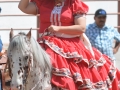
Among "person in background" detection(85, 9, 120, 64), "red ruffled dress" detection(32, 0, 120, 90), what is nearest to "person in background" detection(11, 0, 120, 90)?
"red ruffled dress" detection(32, 0, 120, 90)

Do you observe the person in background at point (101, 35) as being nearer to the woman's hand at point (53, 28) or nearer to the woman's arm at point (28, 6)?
the woman's arm at point (28, 6)

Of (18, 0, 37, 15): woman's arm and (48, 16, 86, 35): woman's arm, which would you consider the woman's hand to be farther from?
(18, 0, 37, 15): woman's arm

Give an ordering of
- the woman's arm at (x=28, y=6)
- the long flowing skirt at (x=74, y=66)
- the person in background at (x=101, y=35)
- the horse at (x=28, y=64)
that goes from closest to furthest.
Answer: the horse at (x=28, y=64)
the long flowing skirt at (x=74, y=66)
the woman's arm at (x=28, y=6)
the person in background at (x=101, y=35)

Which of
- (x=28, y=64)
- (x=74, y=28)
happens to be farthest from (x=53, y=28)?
(x=28, y=64)

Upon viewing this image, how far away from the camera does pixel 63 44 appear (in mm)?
4633

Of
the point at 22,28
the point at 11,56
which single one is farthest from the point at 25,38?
the point at 22,28

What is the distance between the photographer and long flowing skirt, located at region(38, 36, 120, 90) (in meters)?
4.48

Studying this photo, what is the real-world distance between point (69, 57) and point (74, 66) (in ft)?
0.30

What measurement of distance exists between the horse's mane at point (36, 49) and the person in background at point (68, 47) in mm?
73

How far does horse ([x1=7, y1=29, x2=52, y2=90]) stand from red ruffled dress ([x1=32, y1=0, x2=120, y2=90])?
85 millimetres

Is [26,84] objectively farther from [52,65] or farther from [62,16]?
[62,16]

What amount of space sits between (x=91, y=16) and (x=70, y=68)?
16.4 ft

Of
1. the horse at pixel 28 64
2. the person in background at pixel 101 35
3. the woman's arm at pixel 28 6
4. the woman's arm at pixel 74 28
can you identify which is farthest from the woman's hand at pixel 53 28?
the person in background at pixel 101 35

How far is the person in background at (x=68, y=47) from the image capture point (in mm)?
4508
